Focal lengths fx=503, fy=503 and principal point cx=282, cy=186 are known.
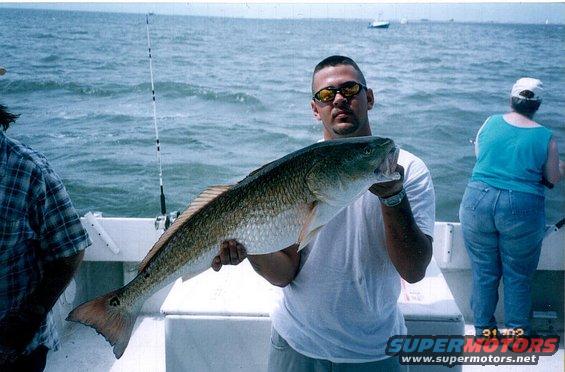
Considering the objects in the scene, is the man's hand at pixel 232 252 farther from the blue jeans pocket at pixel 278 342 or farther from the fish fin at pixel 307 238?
the blue jeans pocket at pixel 278 342

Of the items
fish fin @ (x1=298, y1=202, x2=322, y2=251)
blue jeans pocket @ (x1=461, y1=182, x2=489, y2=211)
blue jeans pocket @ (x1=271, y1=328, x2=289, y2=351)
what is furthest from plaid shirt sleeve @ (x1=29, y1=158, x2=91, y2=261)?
blue jeans pocket @ (x1=461, y1=182, x2=489, y2=211)

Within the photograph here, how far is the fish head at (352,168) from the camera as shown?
177cm

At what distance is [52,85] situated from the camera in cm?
1852

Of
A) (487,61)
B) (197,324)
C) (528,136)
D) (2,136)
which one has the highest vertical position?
(2,136)

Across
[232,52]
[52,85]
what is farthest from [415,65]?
[52,85]

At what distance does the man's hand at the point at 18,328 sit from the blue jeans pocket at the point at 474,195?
3447mm

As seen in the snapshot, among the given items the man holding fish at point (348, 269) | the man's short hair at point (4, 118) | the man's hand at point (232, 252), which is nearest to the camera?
the man's hand at point (232, 252)

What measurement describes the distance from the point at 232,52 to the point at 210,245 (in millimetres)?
29435

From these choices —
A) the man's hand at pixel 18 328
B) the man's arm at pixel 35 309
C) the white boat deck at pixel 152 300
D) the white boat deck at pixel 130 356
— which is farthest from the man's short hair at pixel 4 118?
the white boat deck at pixel 130 356

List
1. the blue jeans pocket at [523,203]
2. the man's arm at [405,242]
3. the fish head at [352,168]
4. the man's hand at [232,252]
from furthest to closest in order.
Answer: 1. the blue jeans pocket at [523,203]
2. the man's hand at [232,252]
3. the man's arm at [405,242]
4. the fish head at [352,168]

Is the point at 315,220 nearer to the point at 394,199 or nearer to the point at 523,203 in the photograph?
the point at 394,199

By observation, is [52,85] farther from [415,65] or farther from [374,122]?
[415,65]

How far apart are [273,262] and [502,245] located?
2.85 metres

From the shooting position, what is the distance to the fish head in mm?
A: 1772
